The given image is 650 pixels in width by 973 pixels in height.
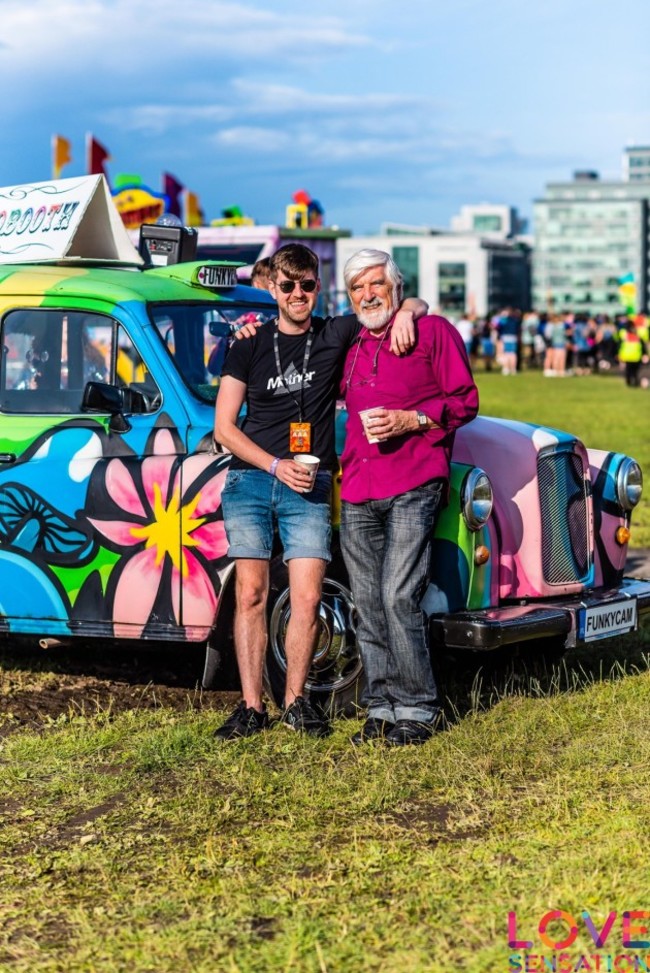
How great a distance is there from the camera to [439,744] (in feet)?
18.7

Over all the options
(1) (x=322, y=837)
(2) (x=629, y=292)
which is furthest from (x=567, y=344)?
(1) (x=322, y=837)

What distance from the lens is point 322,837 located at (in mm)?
4766

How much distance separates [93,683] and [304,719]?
5.22 feet

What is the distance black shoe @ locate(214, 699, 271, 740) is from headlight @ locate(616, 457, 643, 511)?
2.11 m

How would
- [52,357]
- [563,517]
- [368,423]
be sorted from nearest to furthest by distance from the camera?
[368,423] < [563,517] < [52,357]

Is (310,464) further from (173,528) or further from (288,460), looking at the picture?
(173,528)

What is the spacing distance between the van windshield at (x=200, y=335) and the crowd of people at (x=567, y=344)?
97.4 ft

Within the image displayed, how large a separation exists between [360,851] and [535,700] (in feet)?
6.54

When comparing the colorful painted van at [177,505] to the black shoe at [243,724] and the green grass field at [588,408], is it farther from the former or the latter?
the green grass field at [588,408]

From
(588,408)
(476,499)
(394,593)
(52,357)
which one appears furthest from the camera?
(588,408)

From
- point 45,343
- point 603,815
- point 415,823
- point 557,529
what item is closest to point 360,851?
point 415,823

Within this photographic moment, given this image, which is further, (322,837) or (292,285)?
(292,285)

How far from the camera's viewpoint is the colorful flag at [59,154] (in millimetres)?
30922

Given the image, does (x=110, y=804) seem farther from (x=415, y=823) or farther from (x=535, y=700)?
(x=535, y=700)
